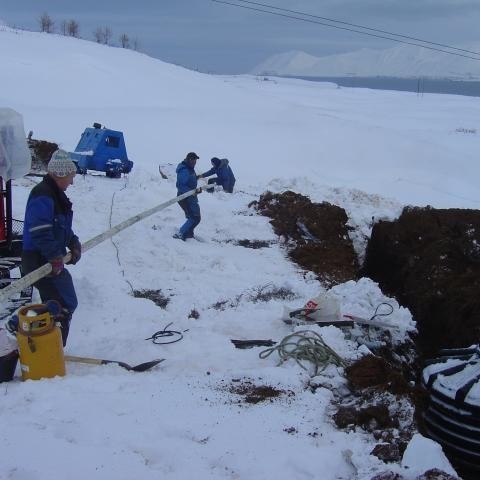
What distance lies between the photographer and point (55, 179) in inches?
188

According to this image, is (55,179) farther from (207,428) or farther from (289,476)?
(289,476)

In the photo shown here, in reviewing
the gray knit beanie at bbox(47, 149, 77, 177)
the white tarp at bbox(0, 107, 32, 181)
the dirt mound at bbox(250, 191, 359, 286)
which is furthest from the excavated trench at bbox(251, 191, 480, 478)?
the white tarp at bbox(0, 107, 32, 181)

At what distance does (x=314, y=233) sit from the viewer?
976 cm

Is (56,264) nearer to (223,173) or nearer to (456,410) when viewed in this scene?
(456,410)

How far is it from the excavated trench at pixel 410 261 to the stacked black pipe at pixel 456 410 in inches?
7.4

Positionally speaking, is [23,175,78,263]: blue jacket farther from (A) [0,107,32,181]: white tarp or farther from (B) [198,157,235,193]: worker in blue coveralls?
(B) [198,157,235,193]: worker in blue coveralls

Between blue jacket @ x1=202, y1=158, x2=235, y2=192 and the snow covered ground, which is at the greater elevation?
blue jacket @ x1=202, y1=158, x2=235, y2=192

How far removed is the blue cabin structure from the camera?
44.9 feet

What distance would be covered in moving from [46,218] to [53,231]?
20 cm

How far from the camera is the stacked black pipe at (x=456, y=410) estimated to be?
4508 millimetres

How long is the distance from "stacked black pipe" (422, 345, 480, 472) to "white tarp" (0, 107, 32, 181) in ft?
14.5

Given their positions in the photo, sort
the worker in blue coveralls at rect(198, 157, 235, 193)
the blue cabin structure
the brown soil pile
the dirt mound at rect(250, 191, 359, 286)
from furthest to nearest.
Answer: the blue cabin structure → the worker in blue coveralls at rect(198, 157, 235, 193) → the dirt mound at rect(250, 191, 359, 286) → the brown soil pile

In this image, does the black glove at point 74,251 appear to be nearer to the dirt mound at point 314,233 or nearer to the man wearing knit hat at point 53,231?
the man wearing knit hat at point 53,231

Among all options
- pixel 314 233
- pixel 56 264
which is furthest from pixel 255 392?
pixel 314 233
